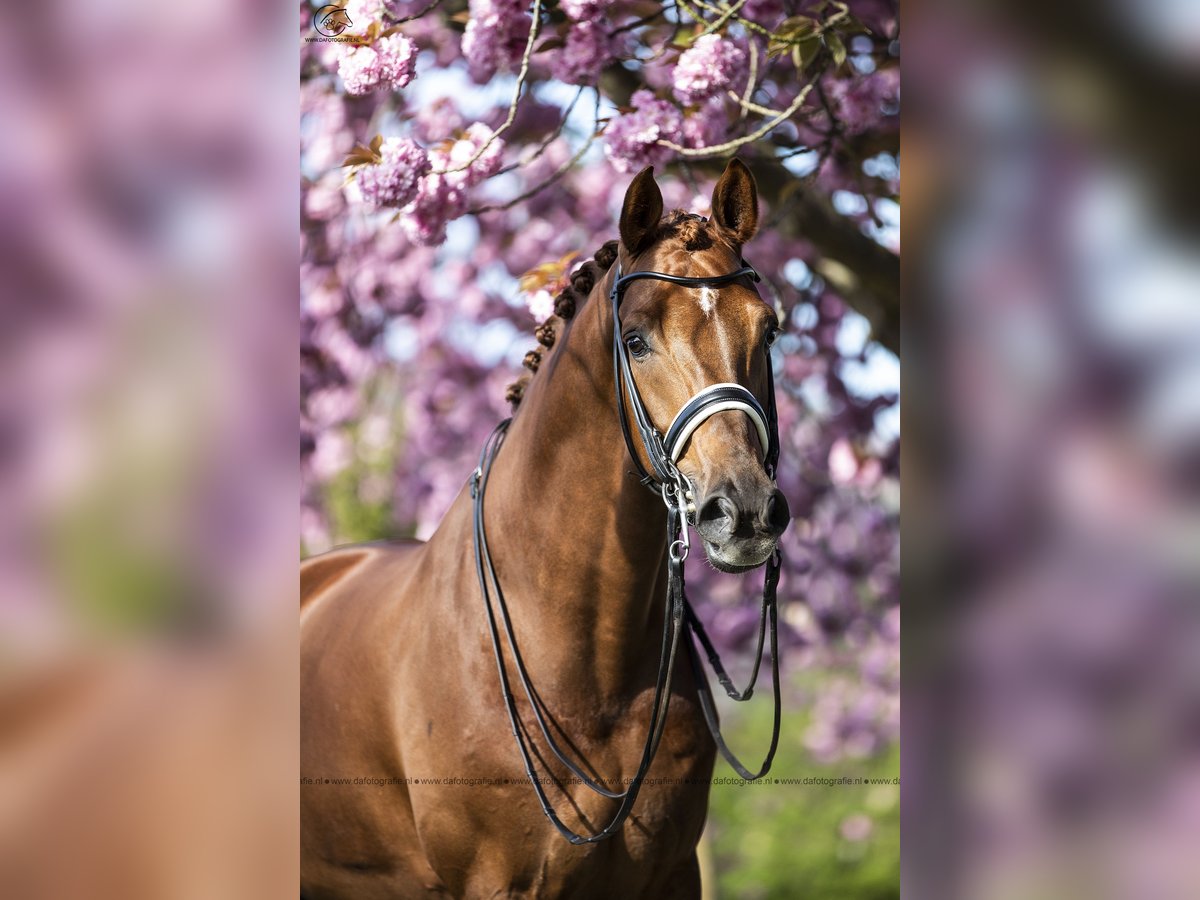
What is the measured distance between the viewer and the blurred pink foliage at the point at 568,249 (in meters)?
2.50

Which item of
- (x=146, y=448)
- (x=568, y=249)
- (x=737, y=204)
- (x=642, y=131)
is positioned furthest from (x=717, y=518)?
(x=568, y=249)

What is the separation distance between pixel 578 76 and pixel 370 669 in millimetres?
1353

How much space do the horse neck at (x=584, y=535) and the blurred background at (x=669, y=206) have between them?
1.82ft

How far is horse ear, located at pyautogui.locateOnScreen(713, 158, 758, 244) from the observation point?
77.6 inches

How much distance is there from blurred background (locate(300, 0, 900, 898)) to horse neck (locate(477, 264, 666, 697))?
0.55 meters

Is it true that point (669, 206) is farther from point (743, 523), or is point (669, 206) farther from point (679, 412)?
point (743, 523)

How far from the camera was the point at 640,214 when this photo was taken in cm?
193

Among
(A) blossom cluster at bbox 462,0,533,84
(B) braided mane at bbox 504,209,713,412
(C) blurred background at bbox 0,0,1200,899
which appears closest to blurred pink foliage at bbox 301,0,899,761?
(A) blossom cluster at bbox 462,0,533,84

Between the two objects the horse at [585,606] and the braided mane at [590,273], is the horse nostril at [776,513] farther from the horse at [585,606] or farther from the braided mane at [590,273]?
the braided mane at [590,273]

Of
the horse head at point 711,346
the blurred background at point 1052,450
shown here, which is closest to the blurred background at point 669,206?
the horse head at point 711,346

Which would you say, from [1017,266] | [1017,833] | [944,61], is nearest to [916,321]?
[1017,266]

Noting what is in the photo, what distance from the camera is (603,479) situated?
1990mm

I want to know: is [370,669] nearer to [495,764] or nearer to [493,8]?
[495,764]

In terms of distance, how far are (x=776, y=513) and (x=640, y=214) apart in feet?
1.91
